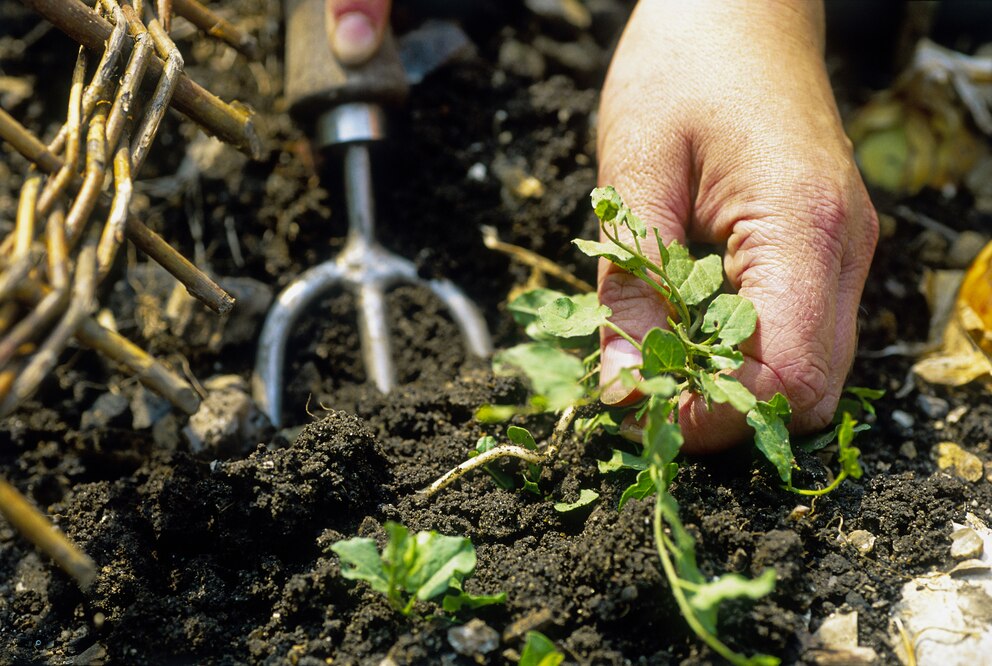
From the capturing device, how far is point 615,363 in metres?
1.33

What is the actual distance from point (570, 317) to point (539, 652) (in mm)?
525

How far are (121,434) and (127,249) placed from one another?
55 centimetres

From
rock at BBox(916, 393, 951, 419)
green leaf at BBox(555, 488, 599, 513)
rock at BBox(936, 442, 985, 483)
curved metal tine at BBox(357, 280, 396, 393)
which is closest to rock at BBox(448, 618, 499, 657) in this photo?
green leaf at BBox(555, 488, 599, 513)

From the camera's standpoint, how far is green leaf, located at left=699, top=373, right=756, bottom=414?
44.9 inches

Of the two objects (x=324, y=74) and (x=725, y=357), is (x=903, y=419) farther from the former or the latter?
(x=324, y=74)

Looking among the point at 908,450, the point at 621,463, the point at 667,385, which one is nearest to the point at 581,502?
the point at 621,463

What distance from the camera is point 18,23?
91.0 inches

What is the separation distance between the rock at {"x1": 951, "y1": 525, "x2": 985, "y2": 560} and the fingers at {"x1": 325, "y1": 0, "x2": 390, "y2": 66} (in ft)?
5.19

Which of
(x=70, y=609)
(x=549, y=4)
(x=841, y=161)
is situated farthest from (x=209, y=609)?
(x=549, y=4)

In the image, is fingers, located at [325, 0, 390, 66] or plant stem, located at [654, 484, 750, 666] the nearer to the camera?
plant stem, located at [654, 484, 750, 666]

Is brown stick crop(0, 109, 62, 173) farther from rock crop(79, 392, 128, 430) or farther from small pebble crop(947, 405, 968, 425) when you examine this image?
small pebble crop(947, 405, 968, 425)

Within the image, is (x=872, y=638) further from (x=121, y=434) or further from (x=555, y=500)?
(x=121, y=434)

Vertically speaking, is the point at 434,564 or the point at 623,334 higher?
the point at 623,334

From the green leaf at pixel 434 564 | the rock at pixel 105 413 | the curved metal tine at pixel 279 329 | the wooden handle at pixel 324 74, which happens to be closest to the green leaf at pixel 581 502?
the green leaf at pixel 434 564
